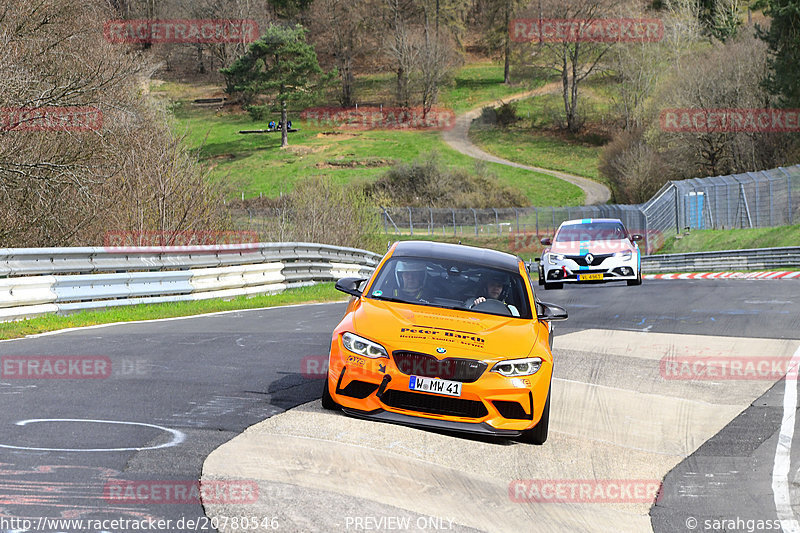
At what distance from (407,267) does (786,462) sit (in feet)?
12.0

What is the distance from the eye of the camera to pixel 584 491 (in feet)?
21.0

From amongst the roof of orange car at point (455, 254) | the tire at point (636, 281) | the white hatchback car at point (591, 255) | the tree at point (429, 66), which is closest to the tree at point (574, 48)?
the tree at point (429, 66)

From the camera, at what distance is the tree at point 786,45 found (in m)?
45.3

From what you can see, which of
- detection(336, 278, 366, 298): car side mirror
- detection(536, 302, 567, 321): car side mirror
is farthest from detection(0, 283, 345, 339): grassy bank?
detection(536, 302, 567, 321): car side mirror

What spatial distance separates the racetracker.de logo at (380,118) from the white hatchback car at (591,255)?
85190 mm

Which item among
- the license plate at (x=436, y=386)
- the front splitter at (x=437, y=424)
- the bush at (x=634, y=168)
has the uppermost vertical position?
the license plate at (x=436, y=386)

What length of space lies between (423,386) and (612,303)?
12532 millimetres

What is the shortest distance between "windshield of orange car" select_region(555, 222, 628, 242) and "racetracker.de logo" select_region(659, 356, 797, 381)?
10239 millimetres

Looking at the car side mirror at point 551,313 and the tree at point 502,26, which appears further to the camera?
the tree at point 502,26

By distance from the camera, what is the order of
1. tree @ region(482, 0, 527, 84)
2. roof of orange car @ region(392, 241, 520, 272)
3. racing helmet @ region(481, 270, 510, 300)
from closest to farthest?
racing helmet @ region(481, 270, 510, 300) < roof of orange car @ region(392, 241, 520, 272) < tree @ region(482, 0, 527, 84)

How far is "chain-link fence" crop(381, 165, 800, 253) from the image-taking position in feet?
123

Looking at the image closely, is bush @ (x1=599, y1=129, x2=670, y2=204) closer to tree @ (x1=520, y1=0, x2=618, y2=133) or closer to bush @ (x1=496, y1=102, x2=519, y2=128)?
tree @ (x1=520, y1=0, x2=618, y2=133)

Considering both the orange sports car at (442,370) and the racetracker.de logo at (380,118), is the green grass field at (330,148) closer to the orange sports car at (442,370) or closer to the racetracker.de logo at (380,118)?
the racetracker.de logo at (380,118)

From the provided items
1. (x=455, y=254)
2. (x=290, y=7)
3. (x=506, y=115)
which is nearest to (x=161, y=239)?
(x=455, y=254)
